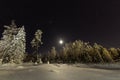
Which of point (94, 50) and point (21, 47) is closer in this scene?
point (21, 47)

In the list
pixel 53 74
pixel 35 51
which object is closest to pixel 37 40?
pixel 35 51

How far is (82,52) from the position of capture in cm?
10225

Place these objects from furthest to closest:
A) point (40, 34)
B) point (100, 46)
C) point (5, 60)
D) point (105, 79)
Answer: point (100, 46), point (40, 34), point (5, 60), point (105, 79)

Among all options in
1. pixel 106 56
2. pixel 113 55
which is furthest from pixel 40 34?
pixel 113 55

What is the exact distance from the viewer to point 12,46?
194ft

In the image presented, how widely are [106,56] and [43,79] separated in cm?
8648

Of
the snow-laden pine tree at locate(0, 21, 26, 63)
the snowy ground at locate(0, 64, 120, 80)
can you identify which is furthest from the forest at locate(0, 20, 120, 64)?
the snowy ground at locate(0, 64, 120, 80)

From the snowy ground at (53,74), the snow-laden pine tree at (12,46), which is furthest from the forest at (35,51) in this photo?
the snowy ground at (53,74)

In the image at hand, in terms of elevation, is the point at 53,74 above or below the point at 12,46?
below

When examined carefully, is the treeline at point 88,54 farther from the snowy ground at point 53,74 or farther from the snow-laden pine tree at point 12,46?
the snowy ground at point 53,74

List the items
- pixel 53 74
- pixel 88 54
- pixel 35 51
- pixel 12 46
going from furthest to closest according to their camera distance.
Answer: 1. pixel 88 54
2. pixel 35 51
3. pixel 12 46
4. pixel 53 74

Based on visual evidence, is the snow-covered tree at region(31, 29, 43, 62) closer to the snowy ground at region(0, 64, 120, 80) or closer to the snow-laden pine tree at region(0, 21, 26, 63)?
the snow-laden pine tree at region(0, 21, 26, 63)

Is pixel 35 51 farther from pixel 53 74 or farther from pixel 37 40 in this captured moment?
pixel 53 74

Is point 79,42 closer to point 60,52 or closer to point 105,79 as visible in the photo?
point 60,52
